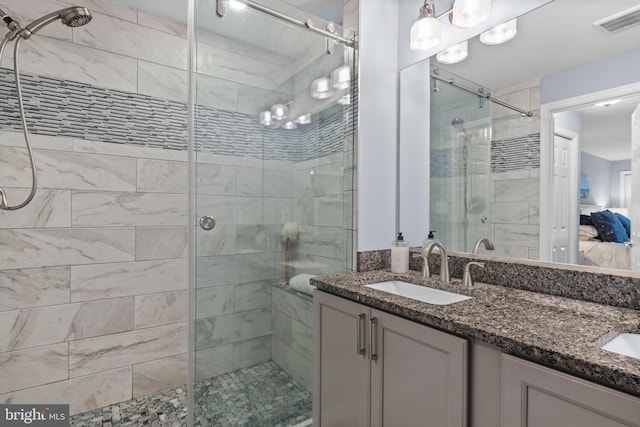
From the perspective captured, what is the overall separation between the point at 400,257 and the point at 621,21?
123cm

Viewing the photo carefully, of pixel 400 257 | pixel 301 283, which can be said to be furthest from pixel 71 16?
pixel 400 257

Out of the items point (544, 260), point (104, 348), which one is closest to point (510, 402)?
point (544, 260)

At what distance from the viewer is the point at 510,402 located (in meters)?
0.85

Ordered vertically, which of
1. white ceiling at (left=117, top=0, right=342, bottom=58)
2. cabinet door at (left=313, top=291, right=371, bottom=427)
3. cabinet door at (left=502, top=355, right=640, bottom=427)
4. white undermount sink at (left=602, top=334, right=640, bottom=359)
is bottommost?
cabinet door at (left=313, top=291, right=371, bottom=427)

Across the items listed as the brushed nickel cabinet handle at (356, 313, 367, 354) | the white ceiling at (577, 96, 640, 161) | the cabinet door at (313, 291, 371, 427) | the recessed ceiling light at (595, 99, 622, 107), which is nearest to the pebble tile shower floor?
the cabinet door at (313, 291, 371, 427)

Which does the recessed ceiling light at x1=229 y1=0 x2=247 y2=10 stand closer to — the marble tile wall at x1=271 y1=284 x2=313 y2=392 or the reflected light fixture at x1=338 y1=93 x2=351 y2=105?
the reflected light fixture at x1=338 y1=93 x2=351 y2=105

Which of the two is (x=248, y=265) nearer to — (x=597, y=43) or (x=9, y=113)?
(x=9, y=113)

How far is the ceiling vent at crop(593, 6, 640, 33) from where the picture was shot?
1124 millimetres

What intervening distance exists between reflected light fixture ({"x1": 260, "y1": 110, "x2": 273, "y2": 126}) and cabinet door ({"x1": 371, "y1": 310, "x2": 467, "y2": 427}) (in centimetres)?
102

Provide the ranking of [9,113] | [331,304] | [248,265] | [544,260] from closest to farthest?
[544,260], [331,304], [248,265], [9,113]

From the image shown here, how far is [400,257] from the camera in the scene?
5.68ft

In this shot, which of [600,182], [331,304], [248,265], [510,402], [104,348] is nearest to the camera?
[510,402]

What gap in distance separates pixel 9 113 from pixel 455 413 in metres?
2.47

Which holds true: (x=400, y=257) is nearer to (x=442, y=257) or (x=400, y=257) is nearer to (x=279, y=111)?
(x=442, y=257)
